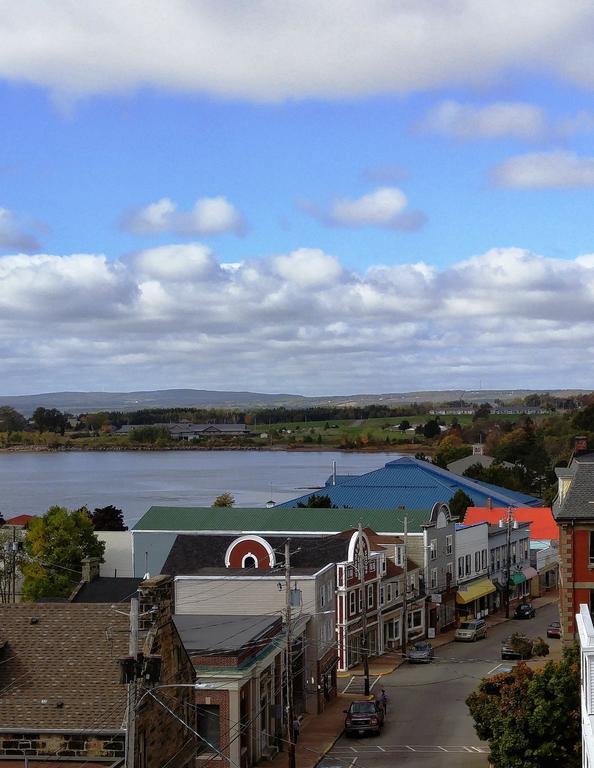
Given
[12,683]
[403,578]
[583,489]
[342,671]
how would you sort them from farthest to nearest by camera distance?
1. [403,578]
2. [342,671]
3. [583,489]
4. [12,683]

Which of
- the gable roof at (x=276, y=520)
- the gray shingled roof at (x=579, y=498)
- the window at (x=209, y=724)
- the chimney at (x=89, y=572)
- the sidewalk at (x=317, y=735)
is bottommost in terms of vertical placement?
the sidewalk at (x=317, y=735)

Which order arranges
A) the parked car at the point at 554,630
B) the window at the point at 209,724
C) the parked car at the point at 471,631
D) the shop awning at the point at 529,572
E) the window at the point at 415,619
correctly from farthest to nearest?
the shop awning at the point at 529,572
the window at the point at 415,619
the parked car at the point at 471,631
the parked car at the point at 554,630
the window at the point at 209,724

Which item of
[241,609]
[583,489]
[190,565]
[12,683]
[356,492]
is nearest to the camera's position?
[12,683]

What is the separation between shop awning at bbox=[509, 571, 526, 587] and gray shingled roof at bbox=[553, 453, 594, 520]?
4923cm

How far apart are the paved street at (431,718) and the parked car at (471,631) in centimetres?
92

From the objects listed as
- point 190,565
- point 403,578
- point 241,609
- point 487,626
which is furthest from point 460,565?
point 241,609

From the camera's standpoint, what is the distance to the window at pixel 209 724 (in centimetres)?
3975

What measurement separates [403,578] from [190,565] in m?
13.7

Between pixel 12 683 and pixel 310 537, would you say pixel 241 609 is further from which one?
pixel 12 683

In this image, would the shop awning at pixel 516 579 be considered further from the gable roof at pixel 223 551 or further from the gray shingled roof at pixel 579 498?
the gray shingled roof at pixel 579 498

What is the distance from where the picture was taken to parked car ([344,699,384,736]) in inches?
1892

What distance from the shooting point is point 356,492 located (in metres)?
105

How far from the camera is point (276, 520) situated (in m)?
81.3

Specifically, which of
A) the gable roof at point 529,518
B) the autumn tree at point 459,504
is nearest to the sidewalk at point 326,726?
the gable roof at point 529,518
